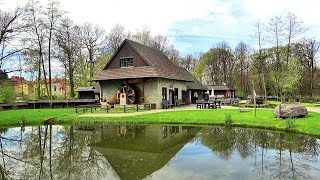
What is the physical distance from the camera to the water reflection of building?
8.98 m

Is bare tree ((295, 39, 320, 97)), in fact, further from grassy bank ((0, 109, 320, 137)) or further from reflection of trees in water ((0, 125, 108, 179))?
reflection of trees in water ((0, 125, 108, 179))

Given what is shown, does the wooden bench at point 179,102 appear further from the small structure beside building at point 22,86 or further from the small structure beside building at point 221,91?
the small structure beside building at point 22,86

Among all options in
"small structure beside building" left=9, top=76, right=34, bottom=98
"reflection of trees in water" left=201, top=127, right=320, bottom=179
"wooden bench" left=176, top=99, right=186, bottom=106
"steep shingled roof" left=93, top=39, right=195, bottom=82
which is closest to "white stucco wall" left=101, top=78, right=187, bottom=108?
"steep shingled roof" left=93, top=39, right=195, bottom=82

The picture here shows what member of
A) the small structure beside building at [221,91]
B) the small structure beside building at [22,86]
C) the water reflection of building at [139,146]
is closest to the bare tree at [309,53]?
the small structure beside building at [221,91]

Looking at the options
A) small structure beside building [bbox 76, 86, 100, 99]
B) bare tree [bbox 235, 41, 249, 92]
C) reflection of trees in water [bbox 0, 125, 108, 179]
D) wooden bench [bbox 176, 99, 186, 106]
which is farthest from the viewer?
bare tree [bbox 235, 41, 249, 92]

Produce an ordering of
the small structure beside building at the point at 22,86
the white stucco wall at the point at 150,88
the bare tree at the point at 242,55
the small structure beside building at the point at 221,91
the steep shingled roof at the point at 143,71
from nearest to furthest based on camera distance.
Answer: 1. the steep shingled roof at the point at 143,71
2. the white stucco wall at the point at 150,88
3. the small structure beside building at the point at 221,91
4. the small structure beside building at the point at 22,86
5. the bare tree at the point at 242,55

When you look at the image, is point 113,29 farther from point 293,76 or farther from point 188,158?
point 188,158

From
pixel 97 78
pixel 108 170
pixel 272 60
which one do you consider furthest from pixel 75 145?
pixel 272 60

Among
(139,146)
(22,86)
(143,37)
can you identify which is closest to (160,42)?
(143,37)

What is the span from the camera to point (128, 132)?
15914 millimetres

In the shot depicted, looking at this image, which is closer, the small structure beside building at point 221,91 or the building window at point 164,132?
the building window at point 164,132

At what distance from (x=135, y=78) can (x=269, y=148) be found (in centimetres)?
1725

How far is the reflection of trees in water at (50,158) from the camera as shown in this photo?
8.64 metres

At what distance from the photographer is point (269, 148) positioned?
11391 mm
